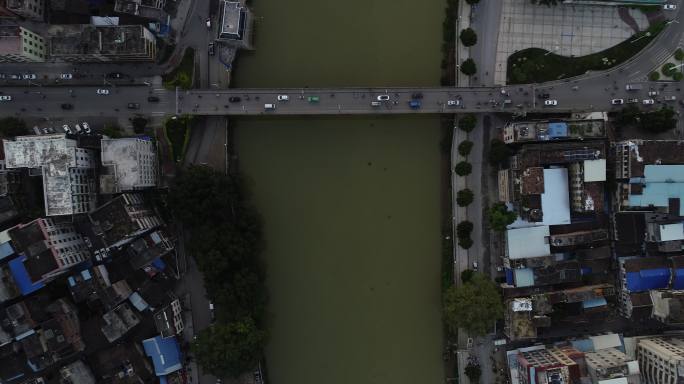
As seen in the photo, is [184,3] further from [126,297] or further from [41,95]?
[126,297]

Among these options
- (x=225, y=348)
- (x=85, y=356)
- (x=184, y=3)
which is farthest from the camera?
(x=184, y=3)

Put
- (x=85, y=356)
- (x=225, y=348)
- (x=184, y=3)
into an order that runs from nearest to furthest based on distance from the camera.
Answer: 1. (x=225, y=348)
2. (x=85, y=356)
3. (x=184, y=3)

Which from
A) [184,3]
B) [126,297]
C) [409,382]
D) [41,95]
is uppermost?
[184,3]

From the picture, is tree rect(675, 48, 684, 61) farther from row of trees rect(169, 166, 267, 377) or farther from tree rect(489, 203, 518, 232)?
row of trees rect(169, 166, 267, 377)

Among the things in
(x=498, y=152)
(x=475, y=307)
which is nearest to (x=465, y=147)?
(x=498, y=152)

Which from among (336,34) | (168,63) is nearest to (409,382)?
(336,34)

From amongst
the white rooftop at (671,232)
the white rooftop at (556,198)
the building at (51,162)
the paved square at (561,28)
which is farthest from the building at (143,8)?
the white rooftop at (671,232)

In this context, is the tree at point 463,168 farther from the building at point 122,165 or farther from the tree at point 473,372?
the building at point 122,165

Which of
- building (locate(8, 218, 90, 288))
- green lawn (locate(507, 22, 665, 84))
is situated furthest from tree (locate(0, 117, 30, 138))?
green lawn (locate(507, 22, 665, 84))
